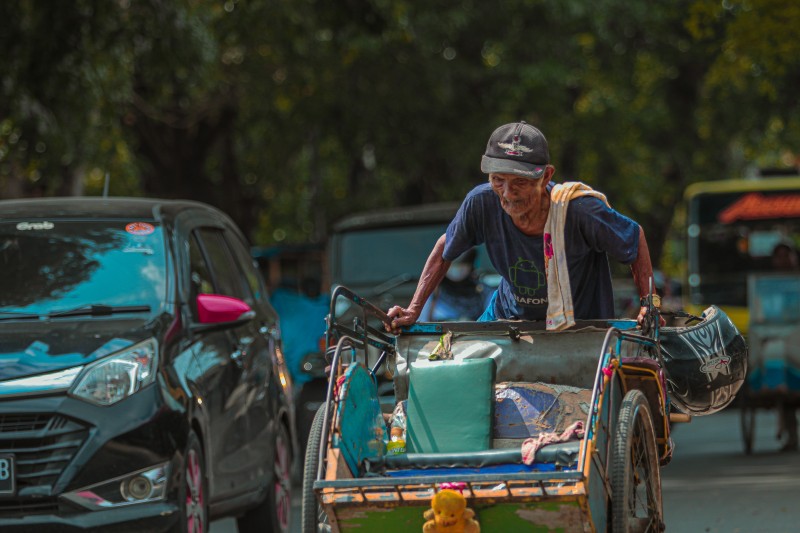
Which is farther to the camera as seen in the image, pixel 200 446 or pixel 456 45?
pixel 456 45

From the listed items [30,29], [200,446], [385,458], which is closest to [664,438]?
[385,458]

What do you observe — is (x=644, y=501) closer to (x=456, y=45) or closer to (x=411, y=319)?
(x=411, y=319)

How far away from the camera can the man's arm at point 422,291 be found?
6562 mm

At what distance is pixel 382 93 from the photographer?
25.4 meters

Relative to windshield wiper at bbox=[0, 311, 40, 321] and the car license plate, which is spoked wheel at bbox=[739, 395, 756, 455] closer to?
windshield wiper at bbox=[0, 311, 40, 321]

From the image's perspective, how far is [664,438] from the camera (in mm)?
6539

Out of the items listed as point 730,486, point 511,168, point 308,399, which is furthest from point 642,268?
point 308,399

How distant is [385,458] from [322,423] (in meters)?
0.29

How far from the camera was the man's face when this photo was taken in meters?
6.19

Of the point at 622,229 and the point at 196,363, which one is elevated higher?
the point at 622,229

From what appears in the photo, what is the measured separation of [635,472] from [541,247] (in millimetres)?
970

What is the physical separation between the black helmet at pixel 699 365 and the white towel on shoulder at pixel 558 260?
0.58 meters

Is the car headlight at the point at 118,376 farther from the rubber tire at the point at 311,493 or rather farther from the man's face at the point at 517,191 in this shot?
the man's face at the point at 517,191

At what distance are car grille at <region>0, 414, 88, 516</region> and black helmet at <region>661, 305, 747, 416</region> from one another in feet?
8.38
